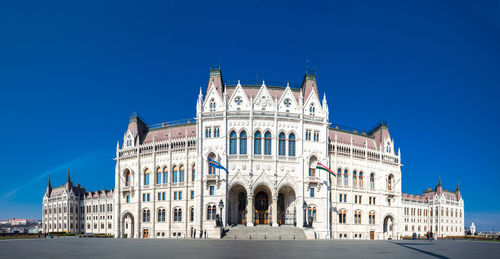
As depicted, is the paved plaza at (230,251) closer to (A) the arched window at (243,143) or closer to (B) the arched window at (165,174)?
(A) the arched window at (243,143)

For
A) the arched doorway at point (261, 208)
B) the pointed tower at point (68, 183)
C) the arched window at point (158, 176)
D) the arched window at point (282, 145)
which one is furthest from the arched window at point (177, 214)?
the pointed tower at point (68, 183)

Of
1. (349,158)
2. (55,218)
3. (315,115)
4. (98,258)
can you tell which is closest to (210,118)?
(315,115)

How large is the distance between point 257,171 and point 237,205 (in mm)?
7006

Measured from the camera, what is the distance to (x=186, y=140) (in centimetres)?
7494

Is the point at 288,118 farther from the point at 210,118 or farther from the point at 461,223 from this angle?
the point at 461,223

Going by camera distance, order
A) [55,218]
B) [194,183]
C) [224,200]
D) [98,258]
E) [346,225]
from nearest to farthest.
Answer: [98,258] < [224,200] < [194,183] < [346,225] < [55,218]

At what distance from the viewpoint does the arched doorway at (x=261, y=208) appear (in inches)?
2746

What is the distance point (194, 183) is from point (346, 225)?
27936 mm

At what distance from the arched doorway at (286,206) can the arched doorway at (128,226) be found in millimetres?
28736

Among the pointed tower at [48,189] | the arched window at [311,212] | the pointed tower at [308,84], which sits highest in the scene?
the pointed tower at [308,84]

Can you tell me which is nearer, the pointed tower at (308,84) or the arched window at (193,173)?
the arched window at (193,173)

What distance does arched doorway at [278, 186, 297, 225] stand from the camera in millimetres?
69750

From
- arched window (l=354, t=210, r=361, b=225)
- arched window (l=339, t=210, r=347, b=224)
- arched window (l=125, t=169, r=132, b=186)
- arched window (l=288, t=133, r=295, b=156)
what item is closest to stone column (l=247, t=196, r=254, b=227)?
arched window (l=288, t=133, r=295, b=156)

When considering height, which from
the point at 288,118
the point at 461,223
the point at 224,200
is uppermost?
the point at 288,118
